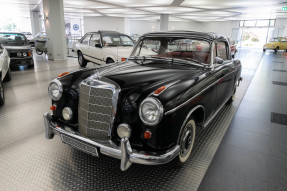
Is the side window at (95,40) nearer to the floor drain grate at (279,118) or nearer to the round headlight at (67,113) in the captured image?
the round headlight at (67,113)

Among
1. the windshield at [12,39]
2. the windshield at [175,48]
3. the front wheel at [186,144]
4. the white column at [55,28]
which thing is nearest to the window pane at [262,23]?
the white column at [55,28]

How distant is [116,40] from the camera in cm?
743

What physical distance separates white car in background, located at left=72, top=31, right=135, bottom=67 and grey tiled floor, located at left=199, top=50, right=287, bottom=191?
418 centimetres

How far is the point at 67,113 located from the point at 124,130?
2.82ft

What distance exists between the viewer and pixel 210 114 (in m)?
2.80

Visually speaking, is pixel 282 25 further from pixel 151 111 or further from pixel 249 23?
pixel 151 111

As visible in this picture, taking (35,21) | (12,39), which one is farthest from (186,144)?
(35,21)

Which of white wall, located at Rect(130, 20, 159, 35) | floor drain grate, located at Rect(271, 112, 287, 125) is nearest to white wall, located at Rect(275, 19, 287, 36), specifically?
white wall, located at Rect(130, 20, 159, 35)

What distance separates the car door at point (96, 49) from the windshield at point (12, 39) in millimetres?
2933

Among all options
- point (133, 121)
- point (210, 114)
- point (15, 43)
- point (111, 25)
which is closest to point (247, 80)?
point (210, 114)

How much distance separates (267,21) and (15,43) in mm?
30937

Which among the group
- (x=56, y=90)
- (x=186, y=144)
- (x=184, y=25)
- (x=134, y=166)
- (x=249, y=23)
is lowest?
(x=134, y=166)

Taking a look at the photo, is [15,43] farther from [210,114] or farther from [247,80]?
Answer: [247,80]

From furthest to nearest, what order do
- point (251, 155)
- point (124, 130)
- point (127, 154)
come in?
point (251, 155), point (124, 130), point (127, 154)
